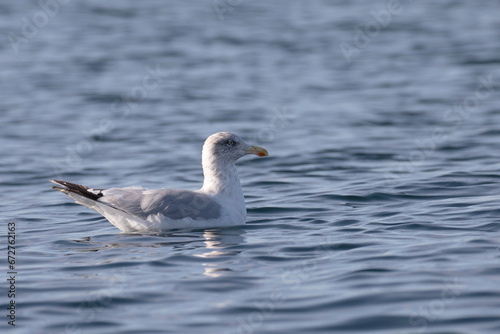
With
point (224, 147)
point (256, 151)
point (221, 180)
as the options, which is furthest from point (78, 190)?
point (256, 151)

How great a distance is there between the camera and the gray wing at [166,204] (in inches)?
433

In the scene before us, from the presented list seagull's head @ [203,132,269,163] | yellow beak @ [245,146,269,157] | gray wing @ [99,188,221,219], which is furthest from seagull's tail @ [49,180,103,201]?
yellow beak @ [245,146,269,157]

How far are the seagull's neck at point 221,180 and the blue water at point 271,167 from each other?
57 centimetres

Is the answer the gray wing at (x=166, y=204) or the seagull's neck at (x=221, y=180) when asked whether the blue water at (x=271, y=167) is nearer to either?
the gray wing at (x=166, y=204)

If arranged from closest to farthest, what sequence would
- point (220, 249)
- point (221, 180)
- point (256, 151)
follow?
1. point (220, 249)
2. point (221, 180)
3. point (256, 151)

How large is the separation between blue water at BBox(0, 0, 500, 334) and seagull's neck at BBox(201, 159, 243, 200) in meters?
0.57

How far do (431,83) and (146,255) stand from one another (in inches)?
650

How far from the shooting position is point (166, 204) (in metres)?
11.0

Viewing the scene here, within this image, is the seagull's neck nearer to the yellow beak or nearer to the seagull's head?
the seagull's head

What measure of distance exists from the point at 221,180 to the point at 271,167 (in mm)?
4541

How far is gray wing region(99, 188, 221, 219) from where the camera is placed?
11.0 meters

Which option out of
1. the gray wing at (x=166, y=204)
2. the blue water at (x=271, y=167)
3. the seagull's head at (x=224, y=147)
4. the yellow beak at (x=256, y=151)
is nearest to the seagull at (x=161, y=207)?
the gray wing at (x=166, y=204)

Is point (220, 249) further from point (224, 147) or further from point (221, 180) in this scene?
point (224, 147)

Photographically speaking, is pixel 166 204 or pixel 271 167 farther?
pixel 271 167
